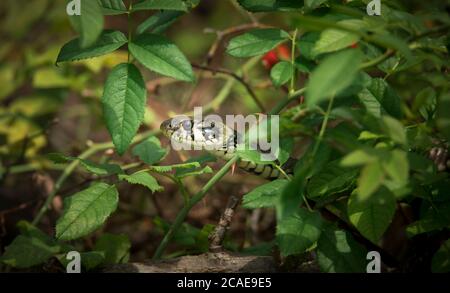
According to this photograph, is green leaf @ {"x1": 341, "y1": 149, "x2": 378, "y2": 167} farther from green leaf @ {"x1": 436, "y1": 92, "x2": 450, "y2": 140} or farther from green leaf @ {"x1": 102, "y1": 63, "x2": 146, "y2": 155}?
green leaf @ {"x1": 102, "y1": 63, "x2": 146, "y2": 155}

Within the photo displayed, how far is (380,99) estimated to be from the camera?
1.75 meters

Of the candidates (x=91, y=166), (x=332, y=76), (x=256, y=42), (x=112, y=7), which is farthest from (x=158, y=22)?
(x=332, y=76)

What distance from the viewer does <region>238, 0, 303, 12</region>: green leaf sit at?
1884mm

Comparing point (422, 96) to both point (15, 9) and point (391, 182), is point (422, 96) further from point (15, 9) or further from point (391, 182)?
point (15, 9)

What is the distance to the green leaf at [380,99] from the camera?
5.60 feet

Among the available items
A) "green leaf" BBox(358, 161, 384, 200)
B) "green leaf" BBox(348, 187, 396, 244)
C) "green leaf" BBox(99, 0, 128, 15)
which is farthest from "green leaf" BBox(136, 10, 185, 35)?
"green leaf" BBox(358, 161, 384, 200)

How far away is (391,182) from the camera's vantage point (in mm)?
1413

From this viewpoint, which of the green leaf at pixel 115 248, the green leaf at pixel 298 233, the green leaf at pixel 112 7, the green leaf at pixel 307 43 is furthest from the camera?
the green leaf at pixel 115 248

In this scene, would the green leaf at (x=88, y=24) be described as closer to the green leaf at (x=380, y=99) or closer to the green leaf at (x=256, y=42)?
the green leaf at (x=256, y=42)

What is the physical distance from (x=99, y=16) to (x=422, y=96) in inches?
34.9

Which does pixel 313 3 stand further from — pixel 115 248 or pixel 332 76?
pixel 115 248

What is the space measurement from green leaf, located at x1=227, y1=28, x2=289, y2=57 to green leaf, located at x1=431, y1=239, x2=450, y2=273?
85cm

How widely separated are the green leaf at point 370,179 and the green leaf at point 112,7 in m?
0.99

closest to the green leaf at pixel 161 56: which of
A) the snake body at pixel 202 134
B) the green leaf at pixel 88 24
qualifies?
the green leaf at pixel 88 24
